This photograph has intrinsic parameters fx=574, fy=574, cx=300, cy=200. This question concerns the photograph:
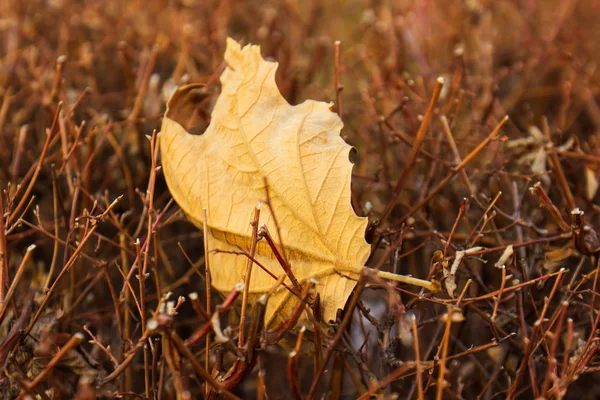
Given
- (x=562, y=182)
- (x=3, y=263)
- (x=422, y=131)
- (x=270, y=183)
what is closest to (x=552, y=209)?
(x=562, y=182)

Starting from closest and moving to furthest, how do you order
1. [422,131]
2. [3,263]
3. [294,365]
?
[294,365], [3,263], [422,131]

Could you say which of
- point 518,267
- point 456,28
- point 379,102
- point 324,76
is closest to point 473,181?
point 518,267

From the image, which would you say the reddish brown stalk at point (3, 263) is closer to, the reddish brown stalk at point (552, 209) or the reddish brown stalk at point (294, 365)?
the reddish brown stalk at point (294, 365)

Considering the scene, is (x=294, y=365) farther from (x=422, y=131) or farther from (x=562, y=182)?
(x=562, y=182)

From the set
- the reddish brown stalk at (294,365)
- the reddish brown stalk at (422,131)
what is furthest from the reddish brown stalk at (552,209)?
the reddish brown stalk at (294,365)

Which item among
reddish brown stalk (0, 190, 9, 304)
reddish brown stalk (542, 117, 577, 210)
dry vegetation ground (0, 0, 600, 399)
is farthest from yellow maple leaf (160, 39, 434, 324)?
reddish brown stalk (542, 117, 577, 210)

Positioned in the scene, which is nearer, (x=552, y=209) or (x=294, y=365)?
(x=294, y=365)

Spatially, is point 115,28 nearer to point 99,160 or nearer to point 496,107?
point 99,160
